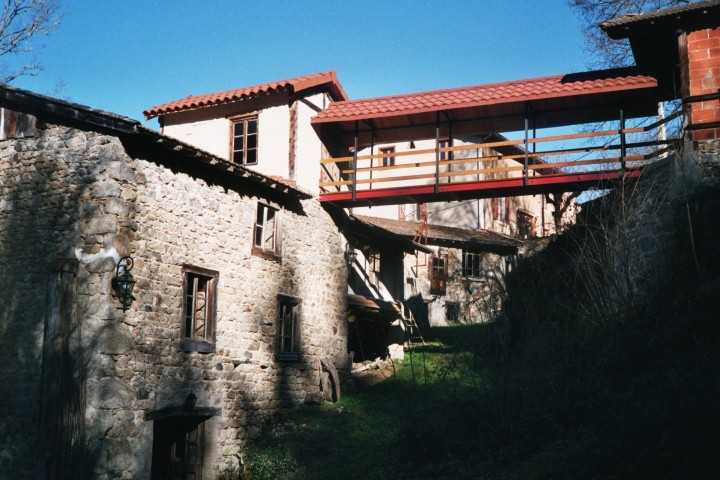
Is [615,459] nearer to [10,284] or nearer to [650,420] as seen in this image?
[650,420]

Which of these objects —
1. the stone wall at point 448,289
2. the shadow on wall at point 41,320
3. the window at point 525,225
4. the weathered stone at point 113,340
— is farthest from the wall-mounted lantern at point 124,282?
the window at point 525,225

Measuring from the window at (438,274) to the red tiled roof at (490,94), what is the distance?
10962 millimetres

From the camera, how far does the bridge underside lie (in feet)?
48.0

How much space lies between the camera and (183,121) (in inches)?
706

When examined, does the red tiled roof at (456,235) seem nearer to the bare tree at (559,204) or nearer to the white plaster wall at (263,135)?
the bare tree at (559,204)

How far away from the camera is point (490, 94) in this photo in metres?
16.0

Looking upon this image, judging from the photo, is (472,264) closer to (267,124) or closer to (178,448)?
(267,124)

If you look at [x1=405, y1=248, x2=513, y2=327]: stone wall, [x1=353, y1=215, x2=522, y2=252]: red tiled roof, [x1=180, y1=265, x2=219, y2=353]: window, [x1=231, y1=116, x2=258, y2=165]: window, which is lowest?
[x1=180, y1=265, x2=219, y2=353]: window

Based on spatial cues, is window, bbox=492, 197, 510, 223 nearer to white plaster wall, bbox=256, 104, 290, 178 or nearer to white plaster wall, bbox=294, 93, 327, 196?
white plaster wall, bbox=294, 93, 327, 196

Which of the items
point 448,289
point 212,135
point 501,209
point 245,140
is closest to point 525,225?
point 501,209

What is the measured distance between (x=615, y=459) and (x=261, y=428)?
780 centimetres

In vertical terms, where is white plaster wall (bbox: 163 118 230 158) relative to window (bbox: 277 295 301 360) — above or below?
above

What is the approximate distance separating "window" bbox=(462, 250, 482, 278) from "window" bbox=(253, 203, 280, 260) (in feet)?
45.8

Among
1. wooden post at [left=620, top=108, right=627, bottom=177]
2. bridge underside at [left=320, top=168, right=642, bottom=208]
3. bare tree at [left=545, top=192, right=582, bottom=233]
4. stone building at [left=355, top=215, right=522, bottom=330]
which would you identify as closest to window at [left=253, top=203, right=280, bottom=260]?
bridge underside at [left=320, top=168, right=642, bottom=208]
